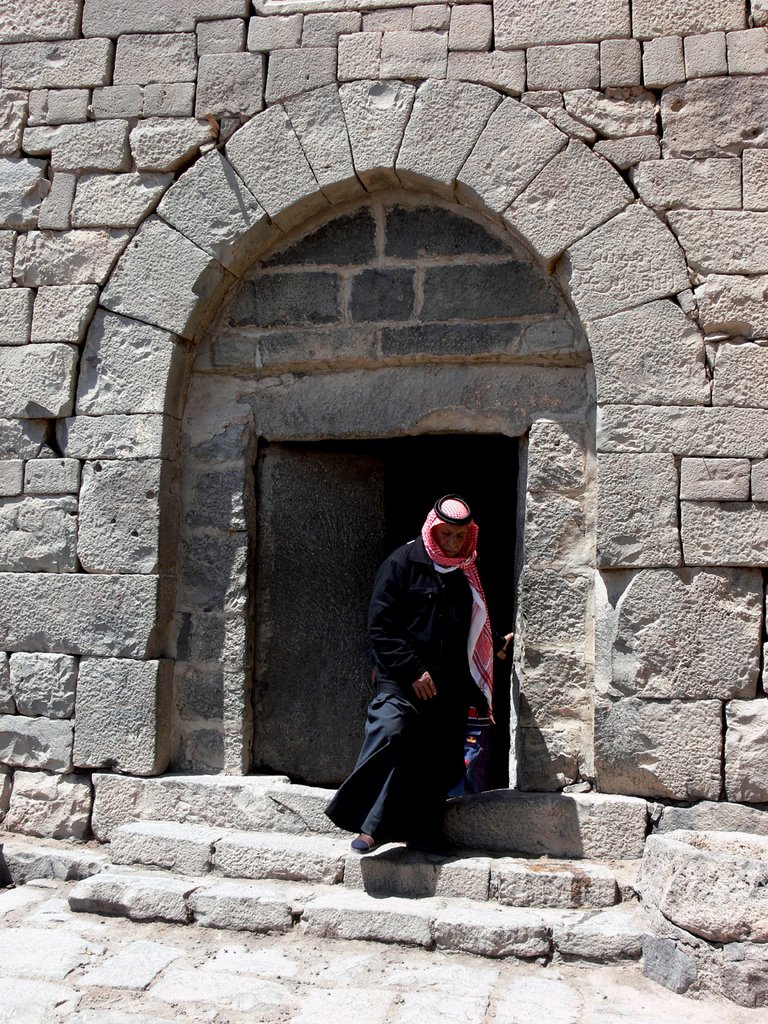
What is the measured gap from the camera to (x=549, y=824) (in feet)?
14.5

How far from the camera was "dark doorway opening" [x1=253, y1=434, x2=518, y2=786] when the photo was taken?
200 inches

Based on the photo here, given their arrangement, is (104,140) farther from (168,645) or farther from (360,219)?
(168,645)

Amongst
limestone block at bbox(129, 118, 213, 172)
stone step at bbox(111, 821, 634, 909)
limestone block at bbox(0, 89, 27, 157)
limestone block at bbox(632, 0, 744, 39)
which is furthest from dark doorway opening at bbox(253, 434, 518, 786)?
limestone block at bbox(632, 0, 744, 39)

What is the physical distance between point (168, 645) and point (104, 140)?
2.44m

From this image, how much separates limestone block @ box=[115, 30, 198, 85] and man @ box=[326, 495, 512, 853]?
2464 mm

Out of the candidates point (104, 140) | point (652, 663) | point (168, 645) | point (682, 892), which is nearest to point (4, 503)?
point (168, 645)

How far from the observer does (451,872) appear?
4105mm

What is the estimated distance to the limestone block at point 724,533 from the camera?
14.1 ft

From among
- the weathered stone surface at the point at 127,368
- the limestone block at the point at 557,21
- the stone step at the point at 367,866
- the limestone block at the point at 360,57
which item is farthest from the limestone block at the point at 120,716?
the limestone block at the point at 557,21

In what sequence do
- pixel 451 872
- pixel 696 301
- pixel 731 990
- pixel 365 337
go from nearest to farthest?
pixel 731 990
pixel 451 872
pixel 696 301
pixel 365 337

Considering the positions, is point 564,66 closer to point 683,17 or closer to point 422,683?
point 683,17

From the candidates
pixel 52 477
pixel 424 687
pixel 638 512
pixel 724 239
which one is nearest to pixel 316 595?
pixel 424 687

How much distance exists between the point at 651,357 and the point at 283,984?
2.85 metres

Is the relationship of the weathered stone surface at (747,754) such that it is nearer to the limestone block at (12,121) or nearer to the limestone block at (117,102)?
the limestone block at (117,102)
